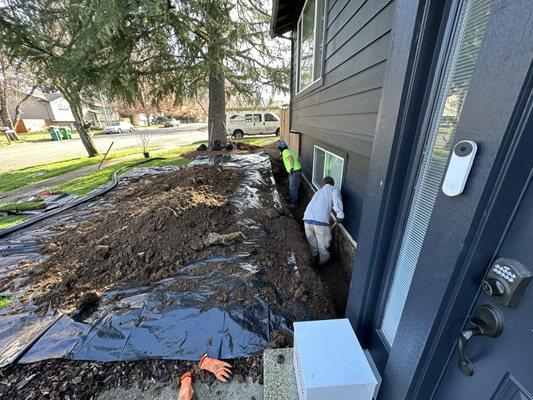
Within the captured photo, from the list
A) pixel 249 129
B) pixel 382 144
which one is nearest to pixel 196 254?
pixel 382 144

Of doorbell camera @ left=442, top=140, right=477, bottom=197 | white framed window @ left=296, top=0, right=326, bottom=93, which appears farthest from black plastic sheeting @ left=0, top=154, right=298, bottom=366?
white framed window @ left=296, top=0, right=326, bottom=93

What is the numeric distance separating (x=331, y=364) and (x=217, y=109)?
11.8 m

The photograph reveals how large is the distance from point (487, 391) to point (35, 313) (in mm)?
3657

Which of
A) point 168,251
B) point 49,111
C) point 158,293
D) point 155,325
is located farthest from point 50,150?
point 49,111

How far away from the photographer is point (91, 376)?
1914 mm

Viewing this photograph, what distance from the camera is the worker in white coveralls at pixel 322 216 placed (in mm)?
3479

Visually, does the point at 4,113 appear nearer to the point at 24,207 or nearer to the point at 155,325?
the point at 24,207

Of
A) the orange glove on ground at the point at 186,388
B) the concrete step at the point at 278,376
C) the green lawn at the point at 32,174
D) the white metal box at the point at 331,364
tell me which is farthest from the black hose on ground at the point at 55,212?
A: the white metal box at the point at 331,364

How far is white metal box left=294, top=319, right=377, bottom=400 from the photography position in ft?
4.55

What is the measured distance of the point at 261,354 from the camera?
205cm

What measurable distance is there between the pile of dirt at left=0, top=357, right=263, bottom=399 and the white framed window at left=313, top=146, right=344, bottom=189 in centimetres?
295

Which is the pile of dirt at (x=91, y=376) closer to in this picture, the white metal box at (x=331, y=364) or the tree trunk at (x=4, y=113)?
the white metal box at (x=331, y=364)

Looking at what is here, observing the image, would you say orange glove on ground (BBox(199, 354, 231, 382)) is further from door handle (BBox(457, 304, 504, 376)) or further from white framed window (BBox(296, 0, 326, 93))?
white framed window (BBox(296, 0, 326, 93))

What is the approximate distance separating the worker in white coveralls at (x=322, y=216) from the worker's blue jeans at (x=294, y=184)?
2225mm
